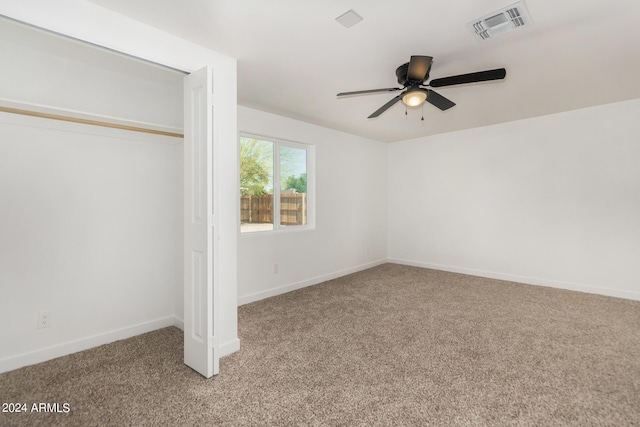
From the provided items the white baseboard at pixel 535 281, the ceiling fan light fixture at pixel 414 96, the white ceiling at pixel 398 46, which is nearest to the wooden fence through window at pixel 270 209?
the white ceiling at pixel 398 46

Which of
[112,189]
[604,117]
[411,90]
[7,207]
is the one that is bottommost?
[7,207]

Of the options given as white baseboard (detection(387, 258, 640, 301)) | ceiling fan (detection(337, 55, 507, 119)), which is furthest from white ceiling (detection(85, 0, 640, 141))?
white baseboard (detection(387, 258, 640, 301))

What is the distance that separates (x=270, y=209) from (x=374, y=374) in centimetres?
261

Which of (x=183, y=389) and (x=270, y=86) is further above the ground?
(x=270, y=86)

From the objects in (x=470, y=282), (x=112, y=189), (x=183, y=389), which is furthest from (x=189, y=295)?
(x=470, y=282)

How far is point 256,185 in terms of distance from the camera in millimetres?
4051

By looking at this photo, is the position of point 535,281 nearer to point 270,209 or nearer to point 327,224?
point 327,224

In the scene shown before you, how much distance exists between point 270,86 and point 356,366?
277 centimetres

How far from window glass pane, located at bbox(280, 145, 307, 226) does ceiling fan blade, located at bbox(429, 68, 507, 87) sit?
248 cm

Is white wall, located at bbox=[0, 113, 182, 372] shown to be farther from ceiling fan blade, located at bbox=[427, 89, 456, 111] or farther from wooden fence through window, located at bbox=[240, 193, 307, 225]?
ceiling fan blade, located at bbox=[427, 89, 456, 111]

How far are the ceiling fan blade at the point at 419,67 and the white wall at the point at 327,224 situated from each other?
2176 millimetres

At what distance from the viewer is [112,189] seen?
274 cm

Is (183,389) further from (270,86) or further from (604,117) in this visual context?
(604,117)

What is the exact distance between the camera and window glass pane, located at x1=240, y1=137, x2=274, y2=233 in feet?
12.8
